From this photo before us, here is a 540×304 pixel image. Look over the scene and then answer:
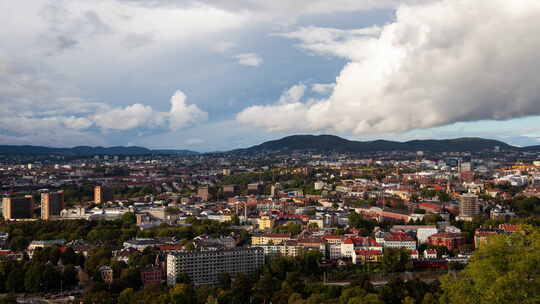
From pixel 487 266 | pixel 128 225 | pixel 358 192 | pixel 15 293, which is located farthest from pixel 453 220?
pixel 487 266

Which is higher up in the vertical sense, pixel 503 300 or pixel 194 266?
pixel 503 300

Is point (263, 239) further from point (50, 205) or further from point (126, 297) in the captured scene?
point (50, 205)

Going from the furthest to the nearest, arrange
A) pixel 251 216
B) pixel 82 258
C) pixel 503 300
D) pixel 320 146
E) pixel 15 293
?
pixel 320 146, pixel 251 216, pixel 82 258, pixel 15 293, pixel 503 300

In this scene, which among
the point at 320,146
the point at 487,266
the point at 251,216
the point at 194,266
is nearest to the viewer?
the point at 487,266

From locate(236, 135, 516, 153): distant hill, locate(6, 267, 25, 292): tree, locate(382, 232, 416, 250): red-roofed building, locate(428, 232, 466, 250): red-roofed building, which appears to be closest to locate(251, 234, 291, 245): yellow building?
locate(382, 232, 416, 250): red-roofed building

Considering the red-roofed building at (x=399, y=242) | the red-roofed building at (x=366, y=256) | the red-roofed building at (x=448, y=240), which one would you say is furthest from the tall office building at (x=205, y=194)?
the red-roofed building at (x=366, y=256)

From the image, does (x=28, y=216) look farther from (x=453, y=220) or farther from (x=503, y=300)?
(x=503, y=300)

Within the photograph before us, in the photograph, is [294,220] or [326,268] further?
[294,220]
